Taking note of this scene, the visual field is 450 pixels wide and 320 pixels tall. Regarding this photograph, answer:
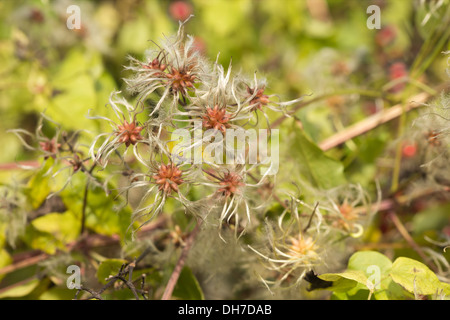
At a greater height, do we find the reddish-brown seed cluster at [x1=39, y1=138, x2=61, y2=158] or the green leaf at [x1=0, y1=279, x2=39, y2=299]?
the reddish-brown seed cluster at [x1=39, y1=138, x2=61, y2=158]

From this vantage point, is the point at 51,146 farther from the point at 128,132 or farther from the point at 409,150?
the point at 409,150

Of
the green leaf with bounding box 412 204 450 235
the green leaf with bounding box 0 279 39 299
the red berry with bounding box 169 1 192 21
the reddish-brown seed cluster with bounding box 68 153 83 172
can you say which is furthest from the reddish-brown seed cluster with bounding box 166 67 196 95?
the red berry with bounding box 169 1 192 21

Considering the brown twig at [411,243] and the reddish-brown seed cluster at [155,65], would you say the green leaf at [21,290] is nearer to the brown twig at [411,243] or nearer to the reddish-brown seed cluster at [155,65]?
the reddish-brown seed cluster at [155,65]

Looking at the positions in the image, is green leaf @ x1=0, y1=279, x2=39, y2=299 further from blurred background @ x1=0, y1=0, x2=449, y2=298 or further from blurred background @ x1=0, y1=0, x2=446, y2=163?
blurred background @ x1=0, y1=0, x2=446, y2=163

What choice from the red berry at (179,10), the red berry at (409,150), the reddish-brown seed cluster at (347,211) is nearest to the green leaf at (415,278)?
the reddish-brown seed cluster at (347,211)
